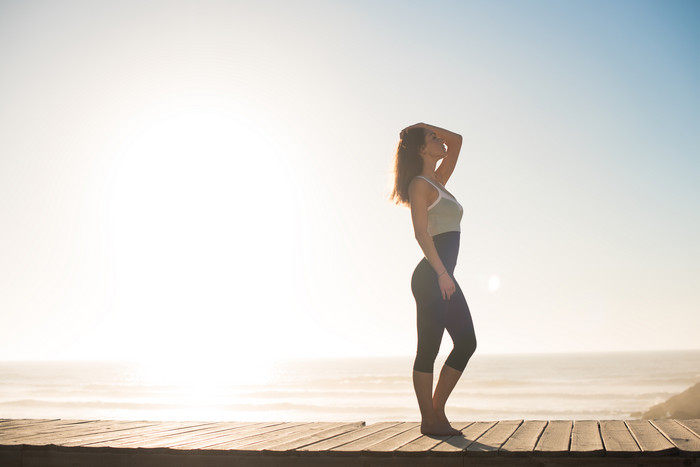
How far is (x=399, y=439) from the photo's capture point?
15.1 feet

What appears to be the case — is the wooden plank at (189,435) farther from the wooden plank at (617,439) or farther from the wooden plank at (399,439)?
the wooden plank at (617,439)

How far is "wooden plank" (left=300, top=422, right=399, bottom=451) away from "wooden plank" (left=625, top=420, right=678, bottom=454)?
75.4 inches

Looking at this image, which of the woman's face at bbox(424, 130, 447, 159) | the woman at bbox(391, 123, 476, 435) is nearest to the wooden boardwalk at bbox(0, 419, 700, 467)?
the woman at bbox(391, 123, 476, 435)

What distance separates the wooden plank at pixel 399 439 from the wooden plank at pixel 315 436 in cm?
47

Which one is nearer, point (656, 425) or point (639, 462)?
point (639, 462)

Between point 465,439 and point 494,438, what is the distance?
0.20 metres

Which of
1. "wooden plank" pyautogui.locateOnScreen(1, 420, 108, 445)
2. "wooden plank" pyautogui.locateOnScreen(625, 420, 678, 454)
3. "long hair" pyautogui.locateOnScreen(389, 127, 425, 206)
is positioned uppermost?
"long hair" pyautogui.locateOnScreen(389, 127, 425, 206)

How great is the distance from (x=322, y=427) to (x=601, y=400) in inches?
1702

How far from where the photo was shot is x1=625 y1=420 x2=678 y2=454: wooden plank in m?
3.61

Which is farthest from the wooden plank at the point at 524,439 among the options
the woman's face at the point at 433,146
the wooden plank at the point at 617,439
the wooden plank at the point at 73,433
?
the wooden plank at the point at 73,433

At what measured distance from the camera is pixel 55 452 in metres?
4.56

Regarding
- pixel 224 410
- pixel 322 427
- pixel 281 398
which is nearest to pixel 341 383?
pixel 281 398

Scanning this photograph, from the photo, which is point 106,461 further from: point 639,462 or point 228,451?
point 639,462

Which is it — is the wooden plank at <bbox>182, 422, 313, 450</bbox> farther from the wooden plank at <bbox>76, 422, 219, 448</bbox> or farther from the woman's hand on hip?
the woman's hand on hip
